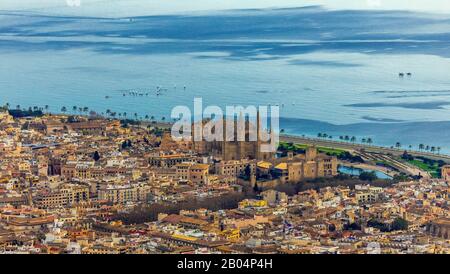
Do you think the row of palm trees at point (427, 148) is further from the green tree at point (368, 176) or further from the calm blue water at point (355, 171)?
the green tree at point (368, 176)

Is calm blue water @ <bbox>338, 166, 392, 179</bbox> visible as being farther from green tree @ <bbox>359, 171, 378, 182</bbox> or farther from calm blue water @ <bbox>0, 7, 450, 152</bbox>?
calm blue water @ <bbox>0, 7, 450, 152</bbox>

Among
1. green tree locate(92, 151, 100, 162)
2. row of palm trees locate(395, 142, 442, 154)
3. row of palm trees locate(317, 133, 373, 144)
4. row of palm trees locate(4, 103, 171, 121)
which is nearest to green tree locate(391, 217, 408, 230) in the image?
green tree locate(92, 151, 100, 162)

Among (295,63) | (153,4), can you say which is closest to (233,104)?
(295,63)

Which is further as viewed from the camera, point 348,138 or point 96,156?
point 348,138

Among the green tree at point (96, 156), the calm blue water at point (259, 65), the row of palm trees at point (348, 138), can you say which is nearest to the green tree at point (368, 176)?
the green tree at point (96, 156)

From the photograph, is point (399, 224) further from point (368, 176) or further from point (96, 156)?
point (96, 156)

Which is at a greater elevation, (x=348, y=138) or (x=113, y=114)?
(x=113, y=114)

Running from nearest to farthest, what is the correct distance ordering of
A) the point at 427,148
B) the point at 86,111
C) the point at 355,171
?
1. the point at 355,171
2. the point at 427,148
3. the point at 86,111

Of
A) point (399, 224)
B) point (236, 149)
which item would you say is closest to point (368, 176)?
point (236, 149)
